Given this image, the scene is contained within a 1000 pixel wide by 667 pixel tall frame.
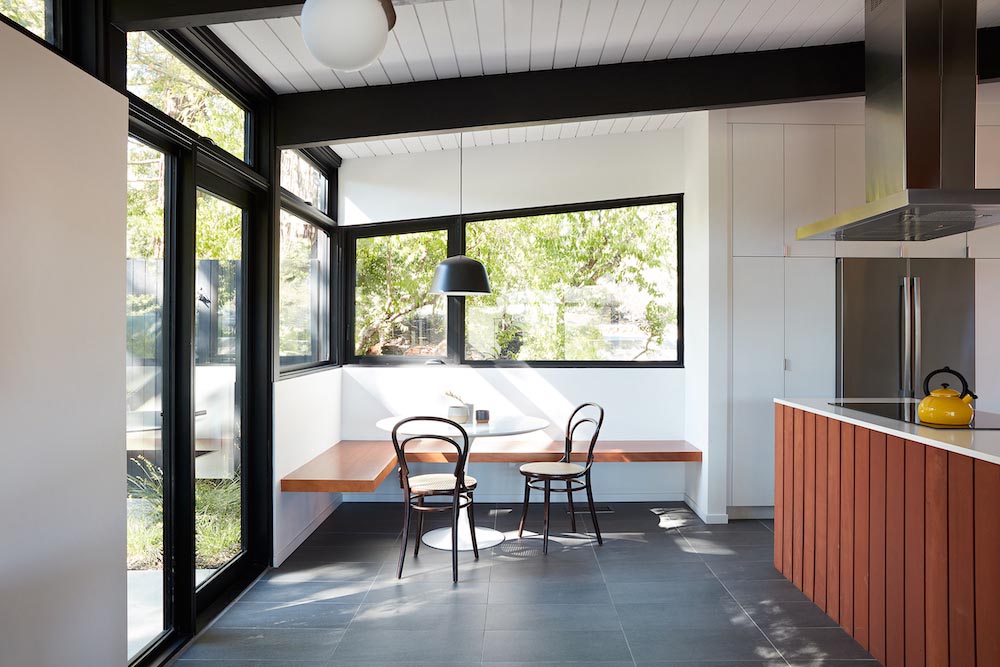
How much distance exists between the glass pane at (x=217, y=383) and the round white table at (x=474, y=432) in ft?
3.01

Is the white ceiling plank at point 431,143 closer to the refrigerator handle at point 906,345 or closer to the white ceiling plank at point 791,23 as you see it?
the white ceiling plank at point 791,23

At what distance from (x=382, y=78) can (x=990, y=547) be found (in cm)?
331

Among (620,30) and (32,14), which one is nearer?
(32,14)

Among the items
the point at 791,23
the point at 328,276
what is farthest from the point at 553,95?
the point at 328,276

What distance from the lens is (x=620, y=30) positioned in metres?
3.52

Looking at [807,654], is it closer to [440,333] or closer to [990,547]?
[990,547]

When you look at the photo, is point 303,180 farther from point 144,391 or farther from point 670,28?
point 670,28

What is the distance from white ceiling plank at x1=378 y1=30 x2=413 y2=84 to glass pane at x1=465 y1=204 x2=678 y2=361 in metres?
1.92

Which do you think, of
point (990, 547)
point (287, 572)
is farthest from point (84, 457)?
point (990, 547)

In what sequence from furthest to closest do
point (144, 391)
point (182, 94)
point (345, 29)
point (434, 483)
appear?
1. point (434, 483)
2. point (182, 94)
3. point (144, 391)
4. point (345, 29)

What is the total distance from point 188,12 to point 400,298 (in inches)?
131

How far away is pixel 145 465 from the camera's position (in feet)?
9.26

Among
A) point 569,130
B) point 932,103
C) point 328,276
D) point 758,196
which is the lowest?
point 328,276

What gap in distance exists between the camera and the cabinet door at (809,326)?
15.8 feet
